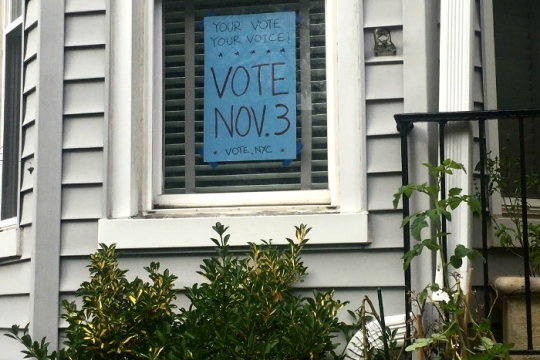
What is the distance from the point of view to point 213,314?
396 cm

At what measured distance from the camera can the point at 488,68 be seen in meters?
4.50

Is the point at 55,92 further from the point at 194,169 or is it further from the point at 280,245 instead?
the point at 280,245

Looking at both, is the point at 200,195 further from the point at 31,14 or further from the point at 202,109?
the point at 31,14

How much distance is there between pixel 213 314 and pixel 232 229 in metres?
0.50

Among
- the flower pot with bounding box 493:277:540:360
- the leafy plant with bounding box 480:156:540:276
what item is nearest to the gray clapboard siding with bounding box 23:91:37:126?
the leafy plant with bounding box 480:156:540:276

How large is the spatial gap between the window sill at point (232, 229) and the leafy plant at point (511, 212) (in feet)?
2.08

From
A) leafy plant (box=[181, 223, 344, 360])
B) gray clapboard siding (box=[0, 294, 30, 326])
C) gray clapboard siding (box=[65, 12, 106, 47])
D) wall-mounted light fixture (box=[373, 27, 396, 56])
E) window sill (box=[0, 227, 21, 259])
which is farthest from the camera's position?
window sill (box=[0, 227, 21, 259])

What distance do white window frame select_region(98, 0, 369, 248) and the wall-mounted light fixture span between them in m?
0.07

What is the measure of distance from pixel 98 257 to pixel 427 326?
1469 mm

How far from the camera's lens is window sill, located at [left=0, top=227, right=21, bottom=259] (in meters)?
4.87

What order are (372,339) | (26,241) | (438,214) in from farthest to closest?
(26,241) < (372,339) < (438,214)

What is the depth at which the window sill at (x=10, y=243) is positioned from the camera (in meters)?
4.87

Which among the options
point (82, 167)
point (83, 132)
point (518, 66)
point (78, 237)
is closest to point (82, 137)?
point (83, 132)

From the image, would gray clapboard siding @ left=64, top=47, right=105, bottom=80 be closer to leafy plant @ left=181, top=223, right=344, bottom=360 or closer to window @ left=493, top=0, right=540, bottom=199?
leafy plant @ left=181, top=223, right=344, bottom=360
